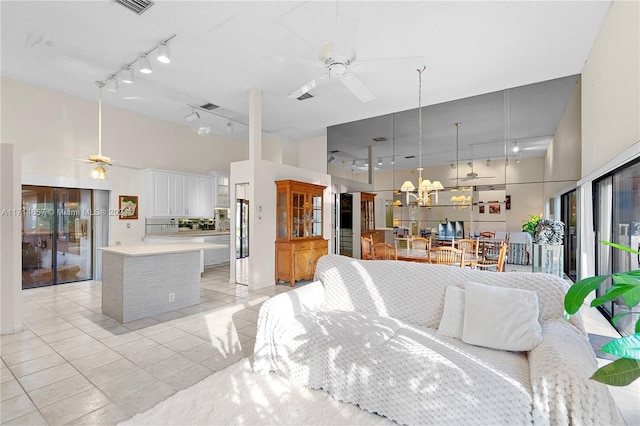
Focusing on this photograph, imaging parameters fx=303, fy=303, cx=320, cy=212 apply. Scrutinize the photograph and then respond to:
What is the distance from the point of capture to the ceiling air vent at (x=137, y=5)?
3088 millimetres

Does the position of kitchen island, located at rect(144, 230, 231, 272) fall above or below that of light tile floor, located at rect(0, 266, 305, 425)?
above

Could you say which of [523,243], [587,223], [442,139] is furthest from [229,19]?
[523,243]

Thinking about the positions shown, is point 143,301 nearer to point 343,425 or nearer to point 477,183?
point 343,425

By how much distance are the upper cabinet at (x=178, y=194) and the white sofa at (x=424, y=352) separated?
16.3 ft

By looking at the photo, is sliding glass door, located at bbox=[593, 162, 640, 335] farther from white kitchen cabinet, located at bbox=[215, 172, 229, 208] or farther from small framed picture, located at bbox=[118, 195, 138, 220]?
small framed picture, located at bbox=[118, 195, 138, 220]

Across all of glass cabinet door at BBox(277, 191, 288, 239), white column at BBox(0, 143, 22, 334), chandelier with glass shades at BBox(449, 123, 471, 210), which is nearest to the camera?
white column at BBox(0, 143, 22, 334)

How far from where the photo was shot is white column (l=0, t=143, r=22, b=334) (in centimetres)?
341

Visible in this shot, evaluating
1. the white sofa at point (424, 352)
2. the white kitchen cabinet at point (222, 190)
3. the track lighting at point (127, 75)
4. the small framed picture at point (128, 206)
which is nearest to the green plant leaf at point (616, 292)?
the white sofa at point (424, 352)

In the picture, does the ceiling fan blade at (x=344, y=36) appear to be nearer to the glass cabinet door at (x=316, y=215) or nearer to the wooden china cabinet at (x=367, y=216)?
the glass cabinet door at (x=316, y=215)

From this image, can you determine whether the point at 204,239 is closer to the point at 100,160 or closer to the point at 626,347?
the point at 100,160

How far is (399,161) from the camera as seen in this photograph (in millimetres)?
6578

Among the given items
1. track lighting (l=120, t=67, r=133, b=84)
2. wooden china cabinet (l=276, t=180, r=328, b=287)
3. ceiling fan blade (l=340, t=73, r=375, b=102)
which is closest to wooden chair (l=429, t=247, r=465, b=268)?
ceiling fan blade (l=340, t=73, r=375, b=102)

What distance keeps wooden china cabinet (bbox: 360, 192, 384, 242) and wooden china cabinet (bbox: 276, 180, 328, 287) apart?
1346mm

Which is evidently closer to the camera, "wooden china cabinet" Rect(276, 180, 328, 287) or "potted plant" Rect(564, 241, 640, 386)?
"potted plant" Rect(564, 241, 640, 386)
